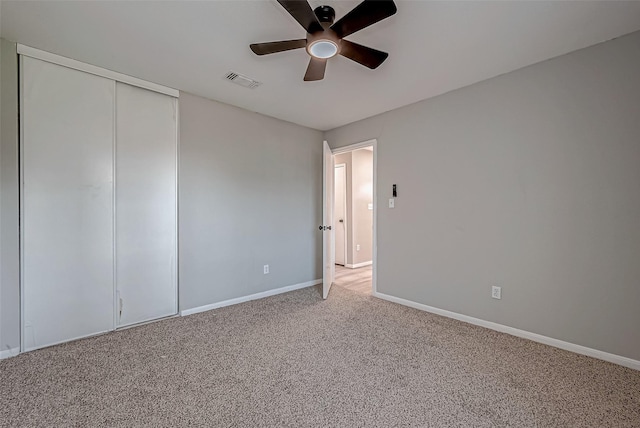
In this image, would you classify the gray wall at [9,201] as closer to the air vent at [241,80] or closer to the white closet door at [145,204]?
the white closet door at [145,204]

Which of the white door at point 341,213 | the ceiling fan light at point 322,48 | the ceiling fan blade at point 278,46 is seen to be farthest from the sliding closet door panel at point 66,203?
the white door at point 341,213

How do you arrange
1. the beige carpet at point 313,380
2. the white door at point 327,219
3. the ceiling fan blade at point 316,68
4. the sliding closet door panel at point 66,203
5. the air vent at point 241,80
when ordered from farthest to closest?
the white door at point 327,219, the air vent at point 241,80, the sliding closet door panel at point 66,203, the ceiling fan blade at point 316,68, the beige carpet at point 313,380

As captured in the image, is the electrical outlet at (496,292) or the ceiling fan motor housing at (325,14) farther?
the electrical outlet at (496,292)

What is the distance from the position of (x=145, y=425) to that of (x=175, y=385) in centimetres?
35

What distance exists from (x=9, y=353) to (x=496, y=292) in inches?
161

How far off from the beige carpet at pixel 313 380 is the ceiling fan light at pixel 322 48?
2189mm

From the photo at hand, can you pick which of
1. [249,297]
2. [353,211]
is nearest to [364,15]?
[249,297]

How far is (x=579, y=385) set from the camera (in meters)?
1.84

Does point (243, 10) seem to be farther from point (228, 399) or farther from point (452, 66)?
point (228, 399)

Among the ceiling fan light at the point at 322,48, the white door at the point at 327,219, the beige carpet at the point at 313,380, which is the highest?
the ceiling fan light at the point at 322,48

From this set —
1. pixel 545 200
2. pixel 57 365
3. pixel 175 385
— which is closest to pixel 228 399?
pixel 175 385

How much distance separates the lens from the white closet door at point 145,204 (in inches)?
106

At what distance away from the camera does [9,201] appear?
2176 mm

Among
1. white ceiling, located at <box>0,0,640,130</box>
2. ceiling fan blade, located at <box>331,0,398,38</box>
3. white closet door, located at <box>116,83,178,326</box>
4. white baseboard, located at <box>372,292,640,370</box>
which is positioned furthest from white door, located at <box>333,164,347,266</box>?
ceiling fan blade, located at <box>331,0,398,38</box>
